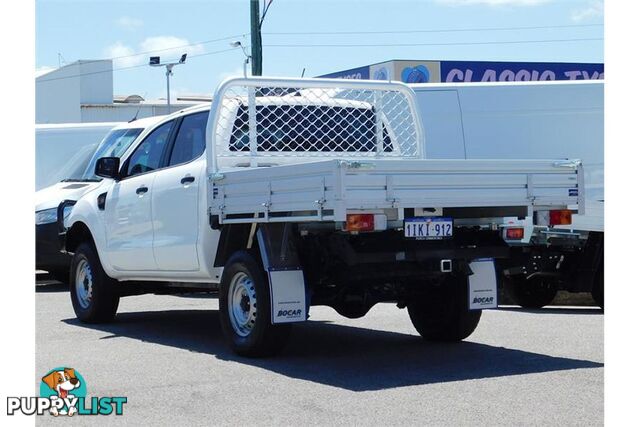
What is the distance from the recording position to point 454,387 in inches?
312

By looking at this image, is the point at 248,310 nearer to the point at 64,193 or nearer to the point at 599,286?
the point at 599,286

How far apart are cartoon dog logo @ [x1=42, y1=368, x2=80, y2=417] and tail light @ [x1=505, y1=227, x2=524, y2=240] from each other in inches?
144

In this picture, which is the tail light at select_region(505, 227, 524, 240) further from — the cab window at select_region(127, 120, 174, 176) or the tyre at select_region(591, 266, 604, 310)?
the cab window at select_region(127, 120, 174, 176)

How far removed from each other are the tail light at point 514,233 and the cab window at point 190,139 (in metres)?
2.86

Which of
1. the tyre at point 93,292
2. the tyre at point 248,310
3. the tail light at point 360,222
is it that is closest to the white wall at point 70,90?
the tyre at point 93,292

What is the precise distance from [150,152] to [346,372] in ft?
12.2

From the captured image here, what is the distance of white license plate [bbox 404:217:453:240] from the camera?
8656 mm

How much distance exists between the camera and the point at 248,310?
31.1 feet

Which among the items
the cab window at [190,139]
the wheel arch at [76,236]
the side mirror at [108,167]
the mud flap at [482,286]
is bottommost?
the mud flap at [482,286]

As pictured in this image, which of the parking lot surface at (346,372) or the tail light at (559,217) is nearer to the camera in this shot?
the parking lot surface at (346,372)

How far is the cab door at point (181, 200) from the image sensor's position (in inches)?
402

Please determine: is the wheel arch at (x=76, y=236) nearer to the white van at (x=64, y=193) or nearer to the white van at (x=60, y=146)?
the white van at (x=64, y=193)

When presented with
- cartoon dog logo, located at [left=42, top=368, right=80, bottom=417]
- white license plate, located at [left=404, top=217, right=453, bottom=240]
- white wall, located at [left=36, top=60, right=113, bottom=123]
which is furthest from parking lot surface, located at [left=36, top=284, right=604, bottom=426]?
white wall, located at [left=36, top=60, right=113, bottom=123]

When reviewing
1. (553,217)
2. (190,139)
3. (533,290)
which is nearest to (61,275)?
(190,139)
